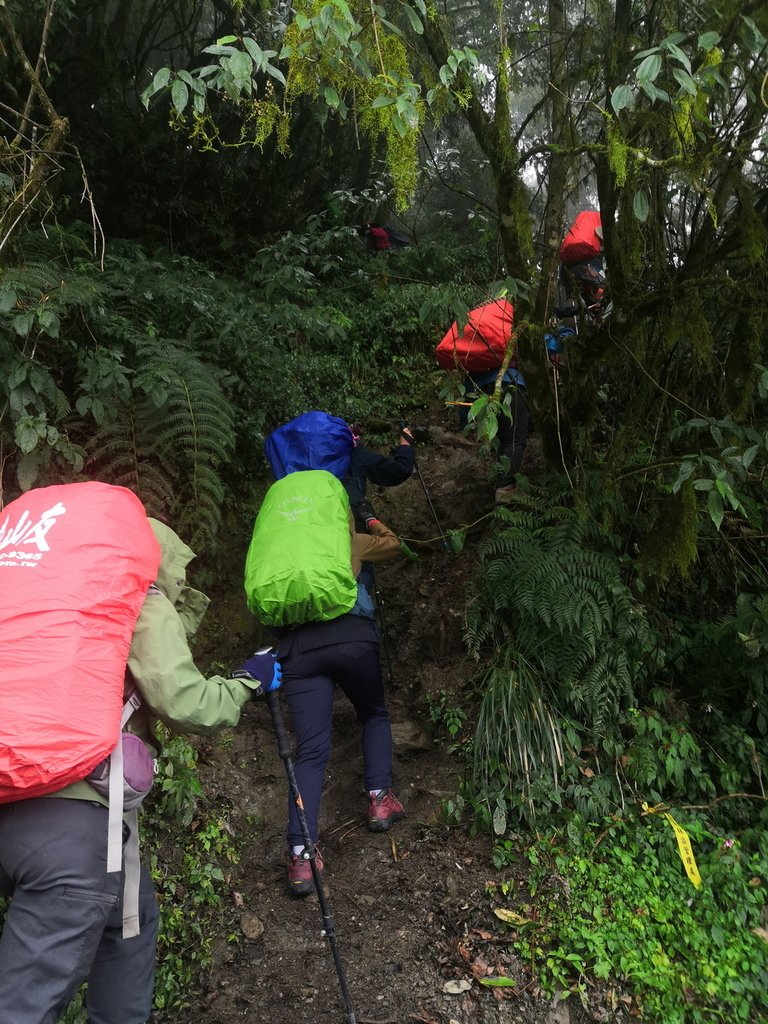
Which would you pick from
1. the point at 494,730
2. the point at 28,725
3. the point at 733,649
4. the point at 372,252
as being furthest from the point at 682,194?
the point at 372,252

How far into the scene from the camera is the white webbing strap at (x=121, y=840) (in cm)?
234

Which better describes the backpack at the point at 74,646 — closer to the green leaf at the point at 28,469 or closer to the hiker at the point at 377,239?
the green leaf at the point at 28,469

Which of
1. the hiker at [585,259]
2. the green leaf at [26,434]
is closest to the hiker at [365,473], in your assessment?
the green leaf at [26,434]

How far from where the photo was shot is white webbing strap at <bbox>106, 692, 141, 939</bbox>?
2.34 m

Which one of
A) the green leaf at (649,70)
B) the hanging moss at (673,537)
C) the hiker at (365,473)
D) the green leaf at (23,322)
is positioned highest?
the green leaf at (649,70)

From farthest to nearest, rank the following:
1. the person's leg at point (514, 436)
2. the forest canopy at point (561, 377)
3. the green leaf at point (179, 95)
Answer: the person's leg at point (514, 436)
the forest canopy at point (561, 377)
the green leaf at point (179, 95)

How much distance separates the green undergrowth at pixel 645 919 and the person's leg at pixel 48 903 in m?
2.15

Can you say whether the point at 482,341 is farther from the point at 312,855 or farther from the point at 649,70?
the point at 312,855

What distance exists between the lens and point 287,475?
4402 millimetres

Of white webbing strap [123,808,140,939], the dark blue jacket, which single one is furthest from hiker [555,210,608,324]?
white webbing strap [123,808,140,939]

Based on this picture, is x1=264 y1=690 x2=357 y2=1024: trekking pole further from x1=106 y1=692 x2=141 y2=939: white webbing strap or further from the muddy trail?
x1=106 y1=692 x2=141 y2=939: white webbing strap

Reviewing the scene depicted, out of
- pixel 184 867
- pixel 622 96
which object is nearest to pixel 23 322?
pixel 184 867

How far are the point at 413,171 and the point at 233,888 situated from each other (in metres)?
4.04

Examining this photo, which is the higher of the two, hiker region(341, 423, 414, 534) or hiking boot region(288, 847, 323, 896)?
hiker region(341, 423, 414, 534)
